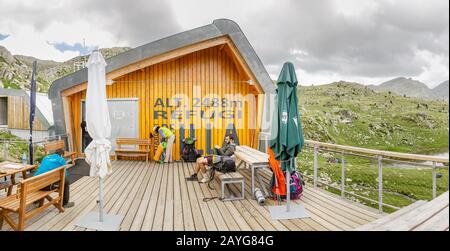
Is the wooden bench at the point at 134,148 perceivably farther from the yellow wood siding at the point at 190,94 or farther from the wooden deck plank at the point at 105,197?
the wooden deck plank at the point at 105,197

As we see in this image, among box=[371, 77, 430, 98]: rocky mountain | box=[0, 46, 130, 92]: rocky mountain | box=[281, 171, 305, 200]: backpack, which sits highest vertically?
box=[371, 77, 430, 98]: rocky mountain

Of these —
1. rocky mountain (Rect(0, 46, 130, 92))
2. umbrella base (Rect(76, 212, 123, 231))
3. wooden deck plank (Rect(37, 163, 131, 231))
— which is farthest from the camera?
rocky mountain (Rect(0, 46, 130, 92))

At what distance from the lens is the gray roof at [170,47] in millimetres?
7531

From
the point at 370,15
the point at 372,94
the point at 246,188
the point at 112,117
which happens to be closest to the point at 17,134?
the point at 112,117

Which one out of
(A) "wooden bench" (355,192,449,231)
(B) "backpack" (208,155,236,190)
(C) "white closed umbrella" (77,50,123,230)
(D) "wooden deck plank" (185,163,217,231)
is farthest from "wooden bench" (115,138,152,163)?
(A) "wooden bench" (355,192,449,231)

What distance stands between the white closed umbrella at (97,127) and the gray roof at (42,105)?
6431 millimetres

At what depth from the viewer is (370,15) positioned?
8227mm

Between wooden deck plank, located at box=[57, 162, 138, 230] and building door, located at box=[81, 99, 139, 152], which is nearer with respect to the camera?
wooden deck plank, located at box=[57, 162, 138, 230]

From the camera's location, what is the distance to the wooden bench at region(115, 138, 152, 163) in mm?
8398

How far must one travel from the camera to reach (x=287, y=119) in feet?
12.6

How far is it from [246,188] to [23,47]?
1219 cm

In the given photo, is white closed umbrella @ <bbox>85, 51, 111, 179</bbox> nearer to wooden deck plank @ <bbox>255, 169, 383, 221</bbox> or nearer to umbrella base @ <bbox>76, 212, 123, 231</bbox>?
umbrella base @ <bbox>76, 212, 123, 231</bbox>

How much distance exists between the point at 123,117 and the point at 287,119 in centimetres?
675

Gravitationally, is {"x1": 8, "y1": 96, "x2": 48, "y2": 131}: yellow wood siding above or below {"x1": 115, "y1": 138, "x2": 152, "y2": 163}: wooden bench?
above
